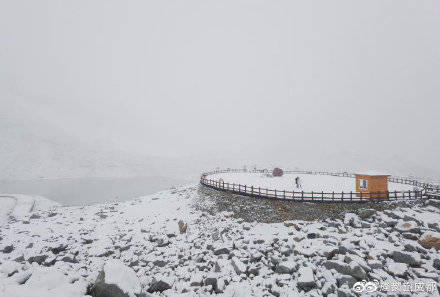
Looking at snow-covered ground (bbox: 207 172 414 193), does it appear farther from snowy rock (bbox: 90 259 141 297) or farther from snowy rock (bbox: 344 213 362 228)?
snowy rock (bbox: 90 259 141 297)

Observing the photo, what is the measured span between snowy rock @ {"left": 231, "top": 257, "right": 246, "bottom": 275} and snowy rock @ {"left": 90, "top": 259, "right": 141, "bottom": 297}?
5705 mm

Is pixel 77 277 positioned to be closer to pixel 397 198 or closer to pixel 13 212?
pixel 397 198

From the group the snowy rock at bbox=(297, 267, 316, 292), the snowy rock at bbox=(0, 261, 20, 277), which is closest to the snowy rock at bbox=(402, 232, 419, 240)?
the snowy rock at bbox=(297, 267, 316, 292)

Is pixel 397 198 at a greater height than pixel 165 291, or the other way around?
pixel 397 198

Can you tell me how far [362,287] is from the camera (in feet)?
35.6

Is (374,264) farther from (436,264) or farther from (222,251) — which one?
(222,251)

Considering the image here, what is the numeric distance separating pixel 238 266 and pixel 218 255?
220cm

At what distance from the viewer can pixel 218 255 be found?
48.8 ft

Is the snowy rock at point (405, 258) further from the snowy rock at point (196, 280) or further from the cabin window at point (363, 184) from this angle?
the snowy rock at point (196, 280)

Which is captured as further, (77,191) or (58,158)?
(58,158)

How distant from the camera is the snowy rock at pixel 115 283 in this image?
9.55m

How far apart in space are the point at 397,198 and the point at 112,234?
27122mm

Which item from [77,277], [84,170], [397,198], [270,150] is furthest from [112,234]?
[270,150]

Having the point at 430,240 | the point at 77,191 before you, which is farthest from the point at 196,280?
the point at 77,191
